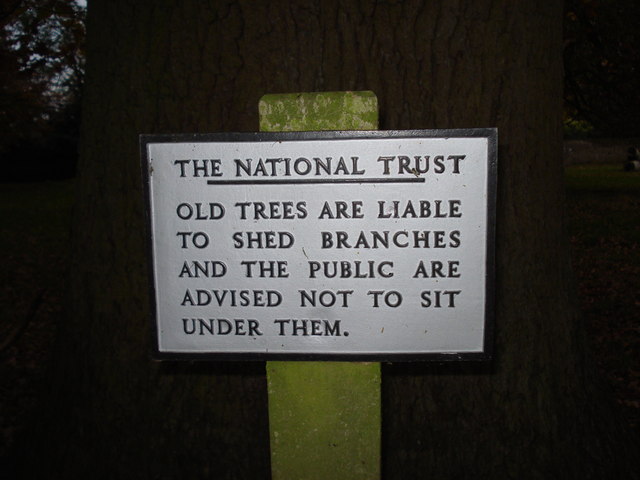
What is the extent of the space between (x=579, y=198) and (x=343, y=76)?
58.7 ft

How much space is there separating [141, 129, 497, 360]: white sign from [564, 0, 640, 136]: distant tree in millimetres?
11843

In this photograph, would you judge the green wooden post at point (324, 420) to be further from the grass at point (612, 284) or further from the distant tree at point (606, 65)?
the distant tree at point (606, 65)

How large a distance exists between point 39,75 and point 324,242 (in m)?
22.0

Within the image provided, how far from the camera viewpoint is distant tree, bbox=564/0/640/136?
1359cm

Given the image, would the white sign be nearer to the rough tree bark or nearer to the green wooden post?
the green wooden post

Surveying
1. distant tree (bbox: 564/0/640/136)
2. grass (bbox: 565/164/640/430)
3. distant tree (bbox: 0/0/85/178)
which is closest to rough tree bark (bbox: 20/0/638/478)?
grass (bbox: 565/164/640/430)

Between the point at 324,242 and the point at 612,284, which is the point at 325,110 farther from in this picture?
the point at 612,284

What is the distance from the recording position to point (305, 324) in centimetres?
176

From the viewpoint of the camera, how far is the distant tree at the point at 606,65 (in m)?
13.6

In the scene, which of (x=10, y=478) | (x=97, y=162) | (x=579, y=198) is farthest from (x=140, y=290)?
(x=579, y=198)

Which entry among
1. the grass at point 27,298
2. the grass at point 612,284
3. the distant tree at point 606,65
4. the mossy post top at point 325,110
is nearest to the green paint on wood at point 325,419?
the mossy post top at point 325,110

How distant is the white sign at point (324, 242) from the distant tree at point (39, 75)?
222 inches

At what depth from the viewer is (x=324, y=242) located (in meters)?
1.72

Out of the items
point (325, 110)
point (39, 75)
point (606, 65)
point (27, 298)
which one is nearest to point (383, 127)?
point (325, 110)
